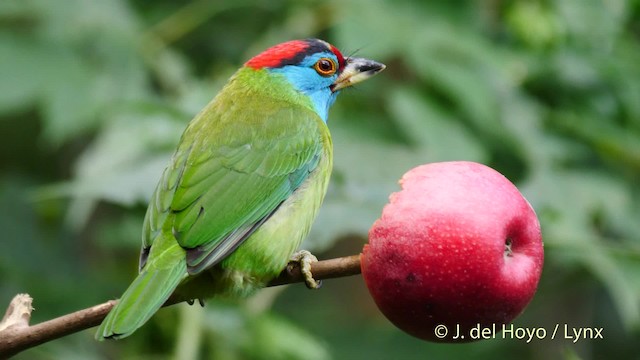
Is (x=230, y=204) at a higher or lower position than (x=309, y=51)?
lower

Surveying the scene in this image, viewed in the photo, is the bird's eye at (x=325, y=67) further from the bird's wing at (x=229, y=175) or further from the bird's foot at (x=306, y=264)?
the bird's foot at (x=306, y=264)

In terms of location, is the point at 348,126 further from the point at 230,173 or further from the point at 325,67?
the point at 230,173

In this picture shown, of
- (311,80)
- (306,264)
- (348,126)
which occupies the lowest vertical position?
(348,126)

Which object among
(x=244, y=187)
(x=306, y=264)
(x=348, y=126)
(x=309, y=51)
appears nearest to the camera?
(x=306, y=264)

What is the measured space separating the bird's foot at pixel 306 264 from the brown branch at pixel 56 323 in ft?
1.01

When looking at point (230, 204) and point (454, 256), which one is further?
point (230, 204)

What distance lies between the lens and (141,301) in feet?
7.79

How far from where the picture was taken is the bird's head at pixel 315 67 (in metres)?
3.45

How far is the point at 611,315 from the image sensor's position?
17.6 feet

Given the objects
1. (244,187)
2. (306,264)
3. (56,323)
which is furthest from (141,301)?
(244,187)

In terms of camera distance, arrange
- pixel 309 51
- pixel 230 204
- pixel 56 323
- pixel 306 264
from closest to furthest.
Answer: pixel 56 323 < pixel 306 264 < pixel 230 204 < pixel 309 51

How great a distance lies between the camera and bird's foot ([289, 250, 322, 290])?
8.45 ft

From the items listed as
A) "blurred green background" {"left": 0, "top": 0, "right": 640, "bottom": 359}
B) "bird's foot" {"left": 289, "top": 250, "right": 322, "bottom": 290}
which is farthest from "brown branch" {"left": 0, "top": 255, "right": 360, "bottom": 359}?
"blurred green background" {"left": 0, "top": 0, "right": 640, "bottom": 359}

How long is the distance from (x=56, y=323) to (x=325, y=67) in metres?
1.59
